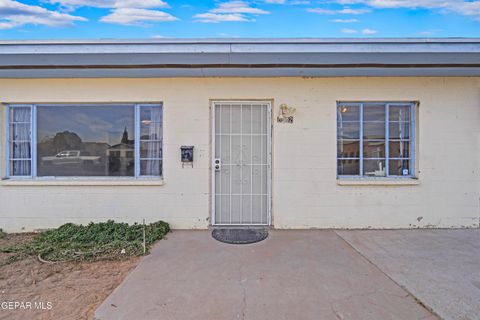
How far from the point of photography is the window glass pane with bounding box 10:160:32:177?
514cm

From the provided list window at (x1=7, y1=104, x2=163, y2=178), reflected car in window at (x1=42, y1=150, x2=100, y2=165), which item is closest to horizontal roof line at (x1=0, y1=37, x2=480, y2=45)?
window at (x1=7, y1=104, x2=163, y2=178)

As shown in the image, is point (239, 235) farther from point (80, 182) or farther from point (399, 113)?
point (399, 113)

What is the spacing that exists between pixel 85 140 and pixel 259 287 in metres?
4.33

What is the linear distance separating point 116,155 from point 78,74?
157 cm

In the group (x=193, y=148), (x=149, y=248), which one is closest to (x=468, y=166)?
(x=193, y=148)

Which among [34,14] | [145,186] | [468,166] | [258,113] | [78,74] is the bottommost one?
[145,186]

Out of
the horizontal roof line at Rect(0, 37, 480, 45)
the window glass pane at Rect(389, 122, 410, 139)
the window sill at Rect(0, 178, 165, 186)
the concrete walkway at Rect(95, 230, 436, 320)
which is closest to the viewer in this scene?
the concrete walkway at Rect(95, 230, 436, 320)

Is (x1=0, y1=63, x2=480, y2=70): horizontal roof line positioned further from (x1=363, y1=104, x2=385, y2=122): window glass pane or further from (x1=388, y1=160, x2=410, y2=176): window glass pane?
(x1=388, y1=160, x2=410, y2=176): window glass pane

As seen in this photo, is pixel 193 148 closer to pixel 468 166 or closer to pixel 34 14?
pixel 468 166

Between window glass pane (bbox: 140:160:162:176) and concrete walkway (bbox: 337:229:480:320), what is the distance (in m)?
3.56

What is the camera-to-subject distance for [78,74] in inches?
189

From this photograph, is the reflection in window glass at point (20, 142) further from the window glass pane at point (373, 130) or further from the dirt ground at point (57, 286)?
the window glass pane at point (373, 130)

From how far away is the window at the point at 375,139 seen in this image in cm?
520

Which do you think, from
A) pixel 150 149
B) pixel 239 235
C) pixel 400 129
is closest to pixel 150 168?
pixel 150 149
